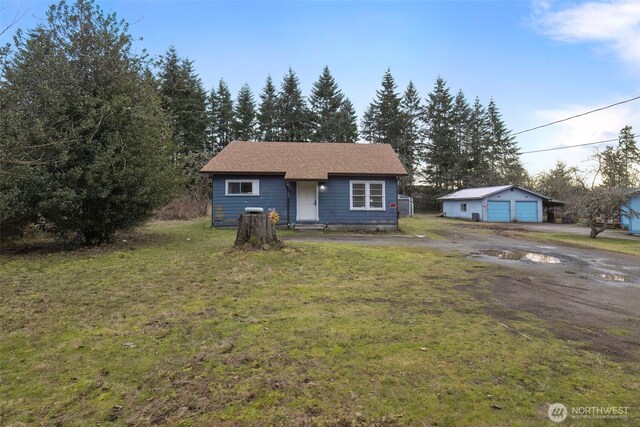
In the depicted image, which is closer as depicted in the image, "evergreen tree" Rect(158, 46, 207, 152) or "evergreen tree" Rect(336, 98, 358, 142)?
"evergreen tree" Rect(158, 46, 207, 152)

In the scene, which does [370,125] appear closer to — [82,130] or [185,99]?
[185,99]

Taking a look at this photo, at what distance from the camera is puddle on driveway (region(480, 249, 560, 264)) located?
9.14 meters

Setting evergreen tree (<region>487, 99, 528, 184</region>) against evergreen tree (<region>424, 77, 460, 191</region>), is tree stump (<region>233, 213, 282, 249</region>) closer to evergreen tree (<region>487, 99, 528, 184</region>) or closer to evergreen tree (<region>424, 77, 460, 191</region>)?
evergreen tree (<region>424, 77, 460, 191</region>)

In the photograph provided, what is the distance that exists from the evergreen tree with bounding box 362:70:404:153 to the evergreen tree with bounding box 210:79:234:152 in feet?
60.3

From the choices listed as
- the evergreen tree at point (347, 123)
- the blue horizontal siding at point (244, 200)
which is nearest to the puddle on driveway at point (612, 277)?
the blue horizontal siding at point (244, 200)

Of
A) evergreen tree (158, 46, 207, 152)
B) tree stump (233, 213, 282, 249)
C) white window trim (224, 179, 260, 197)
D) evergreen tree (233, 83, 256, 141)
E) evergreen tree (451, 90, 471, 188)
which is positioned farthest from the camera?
evergreen tree (451, 90, 471, 188)

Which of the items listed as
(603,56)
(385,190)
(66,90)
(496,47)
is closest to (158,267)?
(66,90)

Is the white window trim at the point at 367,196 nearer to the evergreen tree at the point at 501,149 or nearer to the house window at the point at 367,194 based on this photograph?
the house window at the point at 367,194

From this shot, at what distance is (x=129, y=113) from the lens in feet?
30.8

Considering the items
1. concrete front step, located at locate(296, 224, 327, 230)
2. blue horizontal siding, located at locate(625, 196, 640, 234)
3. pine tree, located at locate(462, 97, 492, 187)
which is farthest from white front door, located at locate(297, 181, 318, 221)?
pine tree, located at locate(462, 97, 492, 187)

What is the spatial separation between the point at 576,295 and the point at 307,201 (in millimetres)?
12115

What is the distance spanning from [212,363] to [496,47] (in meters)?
18.6

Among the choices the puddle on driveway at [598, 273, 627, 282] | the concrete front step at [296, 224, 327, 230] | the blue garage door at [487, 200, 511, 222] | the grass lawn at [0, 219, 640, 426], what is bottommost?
the puddle on driveway at [598, 273, 627, 282]

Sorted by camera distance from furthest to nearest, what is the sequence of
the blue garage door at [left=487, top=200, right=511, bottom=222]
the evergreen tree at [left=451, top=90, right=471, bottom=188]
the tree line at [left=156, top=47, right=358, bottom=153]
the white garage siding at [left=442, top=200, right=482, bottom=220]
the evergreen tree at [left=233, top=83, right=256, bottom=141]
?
the evergreen tree at [left=451, top=90, right=471, bottom=188], the evergreen tree at [left=233, top=83, right=256, bottom=141], the tree line at [left=156, top=47, right=358, bottom=153], the white garage siding at [left=442, top=200, right=482, bottom=220], the blue garage door at [left=487, top=200, right=511, bottom=222]
